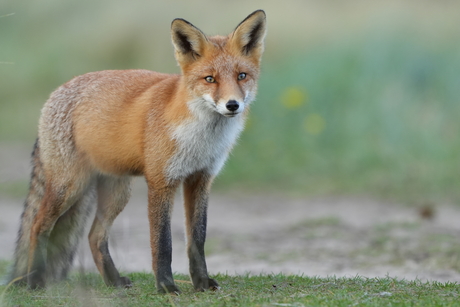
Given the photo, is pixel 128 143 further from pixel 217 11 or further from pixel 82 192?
pixel 217 11

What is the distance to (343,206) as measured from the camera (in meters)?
9.62

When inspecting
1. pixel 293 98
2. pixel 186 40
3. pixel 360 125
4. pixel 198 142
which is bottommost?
pixel 198 142

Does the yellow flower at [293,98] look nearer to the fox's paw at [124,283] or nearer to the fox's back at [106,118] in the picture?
the fox's back at [106,118]

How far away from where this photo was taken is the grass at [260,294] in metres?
4.08

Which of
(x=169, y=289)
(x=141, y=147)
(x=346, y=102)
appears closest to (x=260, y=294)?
(x=169, y=289)

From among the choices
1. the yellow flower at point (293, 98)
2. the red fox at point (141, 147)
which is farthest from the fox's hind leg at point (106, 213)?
the yellow flower at point (293, 98)

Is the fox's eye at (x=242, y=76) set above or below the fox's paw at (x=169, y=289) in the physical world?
above

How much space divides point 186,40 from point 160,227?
4.81 ft

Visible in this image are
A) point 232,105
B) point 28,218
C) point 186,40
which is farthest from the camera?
point 28,218

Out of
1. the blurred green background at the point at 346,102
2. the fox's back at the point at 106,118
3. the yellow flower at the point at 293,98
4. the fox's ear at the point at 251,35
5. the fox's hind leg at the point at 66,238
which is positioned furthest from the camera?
the yellow flower at the point at 293,98

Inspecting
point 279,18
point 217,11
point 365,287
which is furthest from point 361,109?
point 365,287

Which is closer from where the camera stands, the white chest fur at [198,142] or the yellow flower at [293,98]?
the white chest fur at [198,142]

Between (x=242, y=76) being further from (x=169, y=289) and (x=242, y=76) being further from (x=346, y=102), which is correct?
(x=346, y=102)

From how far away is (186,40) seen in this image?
4910mm
